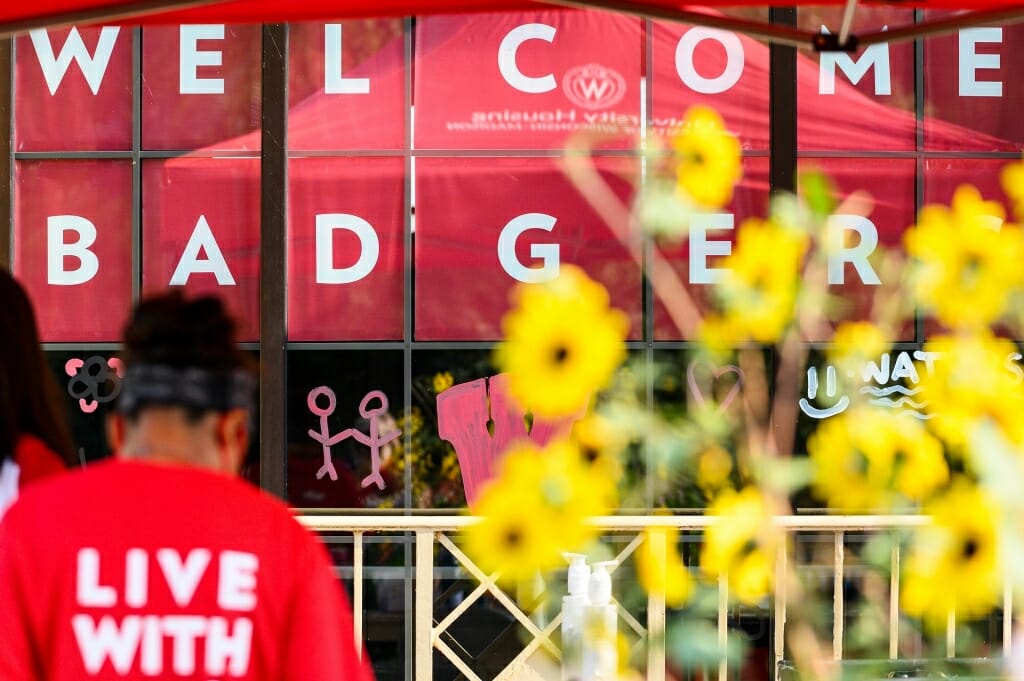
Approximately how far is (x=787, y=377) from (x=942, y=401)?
0.17 metres

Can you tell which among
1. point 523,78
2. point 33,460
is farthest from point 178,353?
point 523,78

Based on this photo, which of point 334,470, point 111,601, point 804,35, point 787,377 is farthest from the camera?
point 334,470

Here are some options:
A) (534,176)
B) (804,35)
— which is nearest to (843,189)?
(534,176)

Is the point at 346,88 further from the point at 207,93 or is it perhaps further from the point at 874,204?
the point at 874,204

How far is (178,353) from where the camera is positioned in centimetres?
151

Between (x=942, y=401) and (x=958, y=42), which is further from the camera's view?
(x=958, y=42)

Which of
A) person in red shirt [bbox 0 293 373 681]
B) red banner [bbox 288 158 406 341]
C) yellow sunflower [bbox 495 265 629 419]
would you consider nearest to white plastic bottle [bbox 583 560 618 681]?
yellow sunflower [bbox 495 265 629 419]

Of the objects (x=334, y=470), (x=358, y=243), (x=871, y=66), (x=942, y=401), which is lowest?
(x=334, y=470)

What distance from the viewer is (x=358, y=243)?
15.3 ft

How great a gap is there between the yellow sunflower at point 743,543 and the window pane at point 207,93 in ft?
13.1

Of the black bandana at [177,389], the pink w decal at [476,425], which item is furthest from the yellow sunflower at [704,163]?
the pink w decal at [476,425]

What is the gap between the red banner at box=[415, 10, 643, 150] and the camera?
4680mm

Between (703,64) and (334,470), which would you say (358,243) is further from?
(703,64)

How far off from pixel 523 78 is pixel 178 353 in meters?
3.40
